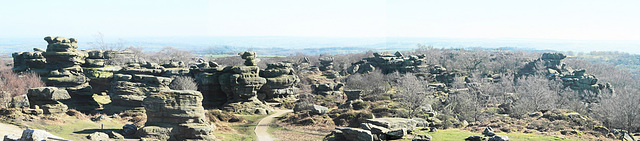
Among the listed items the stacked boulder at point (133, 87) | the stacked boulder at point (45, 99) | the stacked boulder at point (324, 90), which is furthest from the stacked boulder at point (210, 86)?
the stacked boulder at point (324, 90)

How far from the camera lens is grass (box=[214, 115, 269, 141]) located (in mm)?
34144

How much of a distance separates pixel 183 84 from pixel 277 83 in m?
13.7

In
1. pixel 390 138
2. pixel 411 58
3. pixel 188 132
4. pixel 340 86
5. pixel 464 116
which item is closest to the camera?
pixel 390 138

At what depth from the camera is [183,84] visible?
1918 inches

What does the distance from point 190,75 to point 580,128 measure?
145ft

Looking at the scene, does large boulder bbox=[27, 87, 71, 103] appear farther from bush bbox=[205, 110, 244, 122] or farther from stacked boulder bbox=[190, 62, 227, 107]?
stacked boulder bbox=[190, 62, 227, 107]

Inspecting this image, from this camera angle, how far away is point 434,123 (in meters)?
35.3

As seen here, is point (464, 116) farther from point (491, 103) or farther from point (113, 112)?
point (113, 112)

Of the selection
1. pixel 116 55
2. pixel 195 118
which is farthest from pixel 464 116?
pixel 116 55

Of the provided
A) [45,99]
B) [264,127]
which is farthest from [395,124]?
[45,99]

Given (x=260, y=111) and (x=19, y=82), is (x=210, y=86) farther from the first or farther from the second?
(x=19, y=82)

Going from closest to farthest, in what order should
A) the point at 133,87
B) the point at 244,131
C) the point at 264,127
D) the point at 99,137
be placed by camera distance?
the point at 99,137
the point at 244,131
the point at 264,127
the point at 133,87

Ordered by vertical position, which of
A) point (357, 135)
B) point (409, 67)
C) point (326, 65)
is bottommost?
point (326, 65)

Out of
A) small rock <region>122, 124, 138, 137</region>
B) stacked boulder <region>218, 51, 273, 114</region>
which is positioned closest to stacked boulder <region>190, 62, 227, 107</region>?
stacked boulder <region>218, 51, 273, 114</region>
